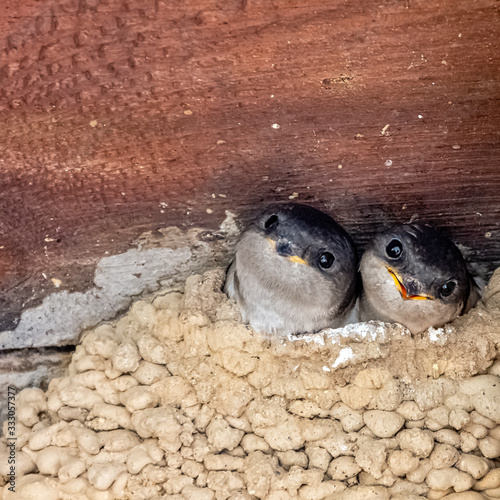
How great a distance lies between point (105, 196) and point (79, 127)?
0.29 metres

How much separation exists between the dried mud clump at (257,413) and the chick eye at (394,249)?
253 millimetres

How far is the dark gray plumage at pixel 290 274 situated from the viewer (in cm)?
243

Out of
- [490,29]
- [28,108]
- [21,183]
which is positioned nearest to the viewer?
[490,29]

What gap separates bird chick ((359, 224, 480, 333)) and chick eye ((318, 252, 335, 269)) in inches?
6.7

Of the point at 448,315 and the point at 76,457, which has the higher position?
the point at 448,315

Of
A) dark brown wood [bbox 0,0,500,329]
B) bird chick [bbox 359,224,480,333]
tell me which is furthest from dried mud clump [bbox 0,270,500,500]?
dark brown wood [bbox 0,0,500,329]

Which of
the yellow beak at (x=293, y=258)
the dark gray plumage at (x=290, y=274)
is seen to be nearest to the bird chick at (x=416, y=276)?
the dark gray plumage at (x=290, y=274)

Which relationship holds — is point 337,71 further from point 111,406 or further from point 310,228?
point 111,406

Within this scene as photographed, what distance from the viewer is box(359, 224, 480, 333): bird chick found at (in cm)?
243

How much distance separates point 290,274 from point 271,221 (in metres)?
0.23

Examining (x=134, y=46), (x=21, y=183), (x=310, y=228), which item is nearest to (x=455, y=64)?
(x=310, y=228)

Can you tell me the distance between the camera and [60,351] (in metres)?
2.67

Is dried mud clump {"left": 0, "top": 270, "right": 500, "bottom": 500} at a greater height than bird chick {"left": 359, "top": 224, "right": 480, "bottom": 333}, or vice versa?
bird chick {"left": 359, "top": 224, "right": 480, "bottom": 333}

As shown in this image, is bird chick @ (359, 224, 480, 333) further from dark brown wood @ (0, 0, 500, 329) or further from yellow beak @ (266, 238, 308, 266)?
yellow beak @ (266, 238, 308, 266)
